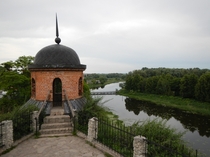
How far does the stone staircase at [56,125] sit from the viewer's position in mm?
9352

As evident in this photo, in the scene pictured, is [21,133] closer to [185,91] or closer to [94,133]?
[94,133]

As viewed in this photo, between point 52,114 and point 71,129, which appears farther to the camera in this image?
point 52,114

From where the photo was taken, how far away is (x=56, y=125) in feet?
31.7

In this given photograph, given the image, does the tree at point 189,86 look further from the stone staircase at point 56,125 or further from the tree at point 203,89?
the stone staircase at point 56,125

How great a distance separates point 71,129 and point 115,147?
2.85 m

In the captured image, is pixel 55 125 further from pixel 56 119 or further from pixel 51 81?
pixel 51 81

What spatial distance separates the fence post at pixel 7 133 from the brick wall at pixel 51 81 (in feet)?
11.5

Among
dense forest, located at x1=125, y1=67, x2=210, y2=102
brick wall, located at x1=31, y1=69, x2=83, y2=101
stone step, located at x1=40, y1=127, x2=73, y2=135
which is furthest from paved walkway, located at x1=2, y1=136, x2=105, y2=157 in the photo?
dense forest, located at x1=125, y1=67, x2=210, y2=102

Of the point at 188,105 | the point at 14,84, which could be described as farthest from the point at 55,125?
the point at 188,105

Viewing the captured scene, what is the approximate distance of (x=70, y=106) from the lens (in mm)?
10508

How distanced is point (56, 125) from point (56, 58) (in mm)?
4131

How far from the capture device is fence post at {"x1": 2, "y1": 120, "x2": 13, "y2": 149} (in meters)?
7.77

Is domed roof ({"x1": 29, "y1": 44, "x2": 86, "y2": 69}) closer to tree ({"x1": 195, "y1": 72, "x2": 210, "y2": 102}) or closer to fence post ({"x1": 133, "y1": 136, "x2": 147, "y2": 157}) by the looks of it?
fence post ({"x1": 133, "y1": 136, "x2": 147, "y2": 157})

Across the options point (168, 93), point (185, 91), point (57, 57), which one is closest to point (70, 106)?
point (57, 57)
